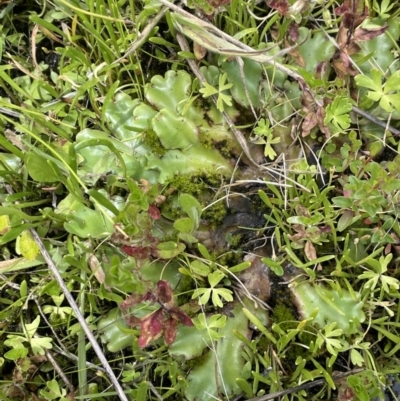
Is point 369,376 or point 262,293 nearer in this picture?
point 369,376

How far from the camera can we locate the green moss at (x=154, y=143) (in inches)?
53.8

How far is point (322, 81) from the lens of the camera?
131cm

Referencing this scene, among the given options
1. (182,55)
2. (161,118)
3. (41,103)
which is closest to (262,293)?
(161,118)

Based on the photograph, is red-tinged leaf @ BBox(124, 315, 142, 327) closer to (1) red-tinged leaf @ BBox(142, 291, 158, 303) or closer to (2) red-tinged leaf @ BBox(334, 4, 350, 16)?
(1) red-tinged leaf @ BBox(142, 291, 158, 303)

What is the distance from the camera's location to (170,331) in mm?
1215

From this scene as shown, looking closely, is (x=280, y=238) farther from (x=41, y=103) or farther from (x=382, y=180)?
(x=41, y=103)

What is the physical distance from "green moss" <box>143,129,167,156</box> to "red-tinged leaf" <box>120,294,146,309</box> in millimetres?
401

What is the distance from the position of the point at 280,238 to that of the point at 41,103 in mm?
828

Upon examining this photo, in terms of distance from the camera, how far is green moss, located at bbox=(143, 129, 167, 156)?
1.37m

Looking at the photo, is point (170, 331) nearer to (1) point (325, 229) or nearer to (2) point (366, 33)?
(1) point (325, 229)

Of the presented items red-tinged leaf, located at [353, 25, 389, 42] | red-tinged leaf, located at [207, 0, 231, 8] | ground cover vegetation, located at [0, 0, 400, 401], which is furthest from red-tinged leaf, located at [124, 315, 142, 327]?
red-tinged leaf, located at [353, 25, 389, 42]

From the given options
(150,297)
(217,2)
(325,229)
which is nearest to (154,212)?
(150,297)

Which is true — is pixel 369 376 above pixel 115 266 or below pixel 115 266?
below

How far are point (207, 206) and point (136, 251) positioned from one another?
9.9 inches
